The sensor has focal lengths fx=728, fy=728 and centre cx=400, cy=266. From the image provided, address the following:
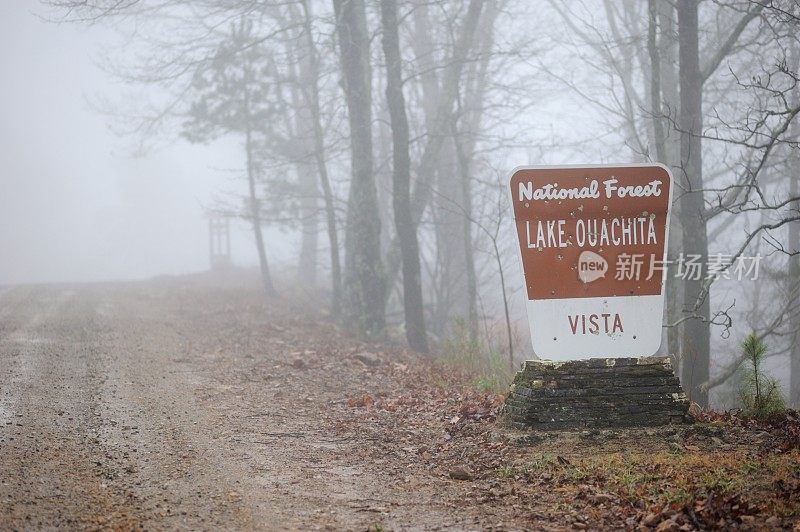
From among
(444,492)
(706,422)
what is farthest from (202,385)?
(706,422)

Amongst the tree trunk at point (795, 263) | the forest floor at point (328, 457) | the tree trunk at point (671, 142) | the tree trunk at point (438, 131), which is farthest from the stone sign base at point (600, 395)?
the tree trunk at point (438, 131)

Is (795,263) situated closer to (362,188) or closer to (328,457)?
(362,188)

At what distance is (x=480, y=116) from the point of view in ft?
83.9

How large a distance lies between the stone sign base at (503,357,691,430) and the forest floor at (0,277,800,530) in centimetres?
15

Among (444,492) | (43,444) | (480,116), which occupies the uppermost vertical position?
(480,116)

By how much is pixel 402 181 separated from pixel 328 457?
9.98 meters

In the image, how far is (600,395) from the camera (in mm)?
7477

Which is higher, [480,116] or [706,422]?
[480,116]

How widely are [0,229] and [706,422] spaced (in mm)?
80000

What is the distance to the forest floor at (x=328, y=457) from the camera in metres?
5.47

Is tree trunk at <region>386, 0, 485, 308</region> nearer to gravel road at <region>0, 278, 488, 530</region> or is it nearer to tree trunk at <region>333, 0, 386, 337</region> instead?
tree trunk at <region>333, 0, 386, 337</region>

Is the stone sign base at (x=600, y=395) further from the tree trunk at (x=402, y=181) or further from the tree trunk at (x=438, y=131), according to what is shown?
the tree trunk at (x=438, y=131)

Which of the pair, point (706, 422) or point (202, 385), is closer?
point (706, 422)

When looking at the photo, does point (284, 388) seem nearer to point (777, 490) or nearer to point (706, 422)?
point (706, 422)
